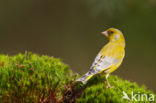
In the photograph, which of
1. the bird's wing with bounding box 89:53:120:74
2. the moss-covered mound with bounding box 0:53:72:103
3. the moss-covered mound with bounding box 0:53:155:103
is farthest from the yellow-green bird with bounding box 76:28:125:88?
the moss-covered mound with bounding box 0:53:72:103

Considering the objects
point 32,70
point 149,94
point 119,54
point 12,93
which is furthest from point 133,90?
point 12,93

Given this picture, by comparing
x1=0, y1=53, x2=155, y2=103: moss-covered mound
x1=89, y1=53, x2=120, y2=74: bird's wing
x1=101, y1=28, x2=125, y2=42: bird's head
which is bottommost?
x1=0, y1=53, x2=155, y2=103: moss-covered mound

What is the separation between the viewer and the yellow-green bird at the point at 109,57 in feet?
12.1

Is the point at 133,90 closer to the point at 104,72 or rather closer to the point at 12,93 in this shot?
the point at 104,72

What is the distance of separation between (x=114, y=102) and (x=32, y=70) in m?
1.08

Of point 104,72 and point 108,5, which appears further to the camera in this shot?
point 108,5

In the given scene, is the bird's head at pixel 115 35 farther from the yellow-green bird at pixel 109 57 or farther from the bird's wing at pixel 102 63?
the bird's wing at pixel 102 63

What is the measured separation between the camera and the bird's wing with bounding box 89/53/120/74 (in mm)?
3693

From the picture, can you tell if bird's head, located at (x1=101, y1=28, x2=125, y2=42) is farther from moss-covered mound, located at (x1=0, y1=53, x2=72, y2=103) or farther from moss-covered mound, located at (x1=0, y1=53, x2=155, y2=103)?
moss-covered mound, located at (x1=0, y1=53, x2=72, y2=103)

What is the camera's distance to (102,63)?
3.82 metres

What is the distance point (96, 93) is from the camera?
349 cm

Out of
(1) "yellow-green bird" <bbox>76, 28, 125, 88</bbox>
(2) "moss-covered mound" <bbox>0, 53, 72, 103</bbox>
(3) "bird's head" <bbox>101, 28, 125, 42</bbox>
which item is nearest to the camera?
(2) "moss-covered mound" <bbox>0, 53, 72, 103</bbox>

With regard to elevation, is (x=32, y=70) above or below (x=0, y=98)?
above

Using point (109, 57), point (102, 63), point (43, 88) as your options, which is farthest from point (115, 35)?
point (43, 88)
